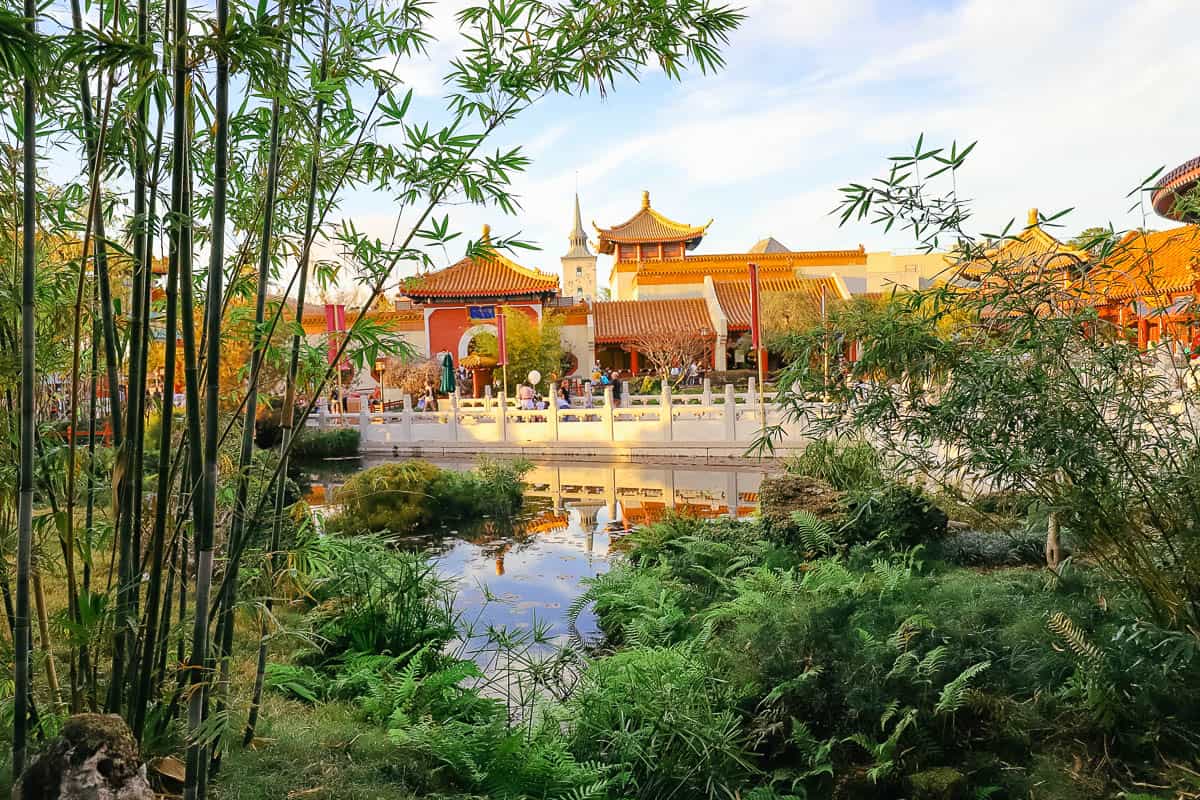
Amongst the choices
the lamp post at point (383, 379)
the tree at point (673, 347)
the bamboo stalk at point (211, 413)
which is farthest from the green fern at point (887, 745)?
the tree at point (673, 347)

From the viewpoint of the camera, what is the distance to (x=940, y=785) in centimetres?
226

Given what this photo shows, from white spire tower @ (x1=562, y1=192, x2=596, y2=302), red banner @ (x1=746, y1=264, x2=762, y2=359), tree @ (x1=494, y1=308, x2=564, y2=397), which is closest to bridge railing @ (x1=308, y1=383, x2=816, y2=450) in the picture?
red banner @ (x1=746, y1=264, x2=762, y2=359)

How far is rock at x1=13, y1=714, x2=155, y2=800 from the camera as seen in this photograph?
142cm

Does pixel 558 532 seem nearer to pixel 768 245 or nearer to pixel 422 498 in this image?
pixel 422 498

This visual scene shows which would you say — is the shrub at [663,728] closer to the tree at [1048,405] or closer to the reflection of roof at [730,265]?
the tree at [1048,405]

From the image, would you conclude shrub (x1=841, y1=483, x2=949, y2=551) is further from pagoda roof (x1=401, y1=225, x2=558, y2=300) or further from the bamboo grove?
pagoda roof (x1=401, y1=225, x2=558, y2=300)

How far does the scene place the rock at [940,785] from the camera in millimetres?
2262

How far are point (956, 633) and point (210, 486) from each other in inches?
91.2

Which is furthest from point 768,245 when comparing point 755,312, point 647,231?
point 755,312

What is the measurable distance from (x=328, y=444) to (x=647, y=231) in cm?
1647

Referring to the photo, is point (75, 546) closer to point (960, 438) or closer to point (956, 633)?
point (960, 438)

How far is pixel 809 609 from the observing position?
304 centimetres

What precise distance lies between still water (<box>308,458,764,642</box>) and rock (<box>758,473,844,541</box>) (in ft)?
3.85

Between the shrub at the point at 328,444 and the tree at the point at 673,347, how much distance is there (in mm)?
7588
